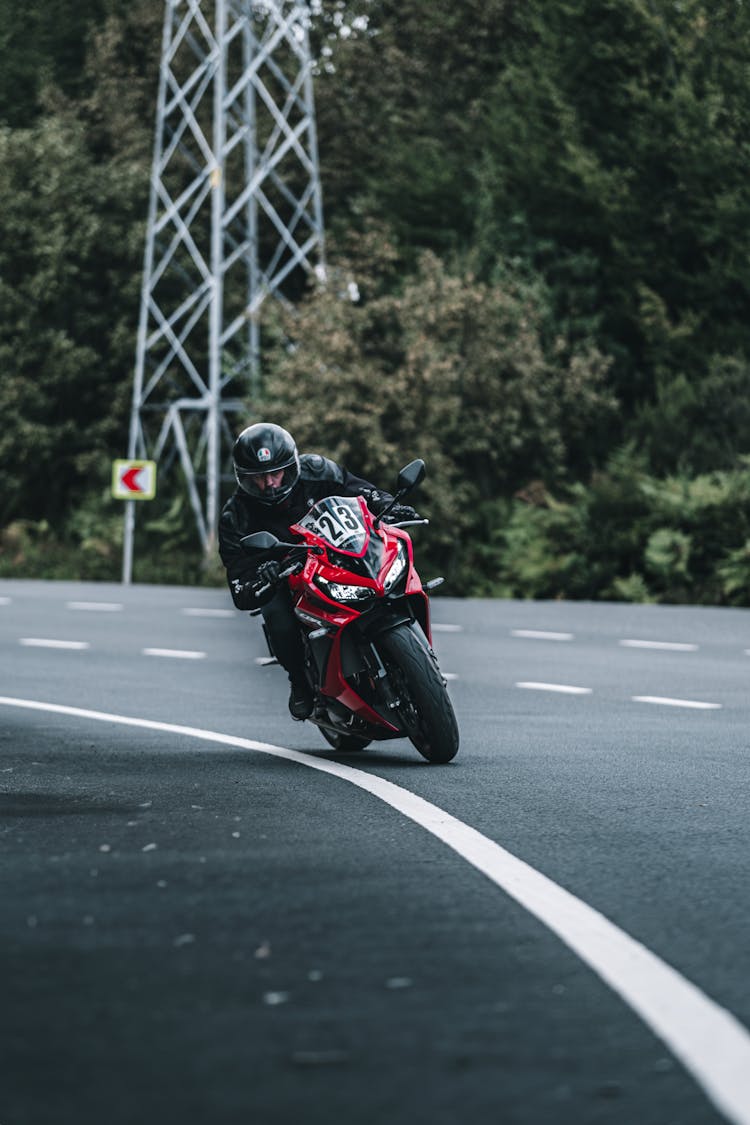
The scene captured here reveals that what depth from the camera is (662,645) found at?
65.9 feet

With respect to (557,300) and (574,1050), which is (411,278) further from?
(574,1050)

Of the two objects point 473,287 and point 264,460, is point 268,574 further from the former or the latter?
point 473,287

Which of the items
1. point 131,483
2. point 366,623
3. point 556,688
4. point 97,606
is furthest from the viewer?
point 131,483

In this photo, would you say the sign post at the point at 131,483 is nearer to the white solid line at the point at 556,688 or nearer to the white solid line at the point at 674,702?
the white solid line at the point at 556,688

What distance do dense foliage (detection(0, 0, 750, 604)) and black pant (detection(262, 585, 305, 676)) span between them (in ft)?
61.3

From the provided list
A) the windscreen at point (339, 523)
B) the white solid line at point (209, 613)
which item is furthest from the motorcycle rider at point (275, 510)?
the white solid line at point (209, 613)

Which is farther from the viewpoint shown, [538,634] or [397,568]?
[538,634]

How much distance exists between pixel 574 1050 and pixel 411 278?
1289 inches

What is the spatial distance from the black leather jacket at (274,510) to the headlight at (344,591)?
0.35m

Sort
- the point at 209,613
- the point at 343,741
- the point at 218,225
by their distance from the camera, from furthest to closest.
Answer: the point at 218,225, the point at 209,613, the point at 343,741

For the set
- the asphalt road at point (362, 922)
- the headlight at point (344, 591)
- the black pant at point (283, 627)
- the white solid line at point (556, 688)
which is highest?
the headlight at point (344, 591)

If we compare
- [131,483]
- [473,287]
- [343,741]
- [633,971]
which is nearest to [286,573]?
[343,741]

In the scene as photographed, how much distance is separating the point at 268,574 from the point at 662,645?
10.4 m

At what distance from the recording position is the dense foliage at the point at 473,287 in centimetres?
3356
